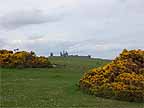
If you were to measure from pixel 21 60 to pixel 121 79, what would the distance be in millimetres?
15877

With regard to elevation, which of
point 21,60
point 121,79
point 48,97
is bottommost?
point 48,97

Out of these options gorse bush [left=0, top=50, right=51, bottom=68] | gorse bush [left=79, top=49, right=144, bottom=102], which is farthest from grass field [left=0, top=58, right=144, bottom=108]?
gorse bush [left=0, top=50, right=51, bottom=68]

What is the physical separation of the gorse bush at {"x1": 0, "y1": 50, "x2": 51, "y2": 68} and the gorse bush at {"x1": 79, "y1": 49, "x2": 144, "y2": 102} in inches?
496

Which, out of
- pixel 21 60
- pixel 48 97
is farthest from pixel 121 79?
pixel 21 60

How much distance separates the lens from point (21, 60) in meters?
36.2

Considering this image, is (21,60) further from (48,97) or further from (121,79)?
(48,97)

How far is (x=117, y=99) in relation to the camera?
2086 centimetres

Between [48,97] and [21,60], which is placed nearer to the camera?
[48,97]

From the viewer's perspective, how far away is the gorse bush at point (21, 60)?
118 ft

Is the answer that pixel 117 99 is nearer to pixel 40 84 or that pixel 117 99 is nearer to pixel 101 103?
pixel 101 103

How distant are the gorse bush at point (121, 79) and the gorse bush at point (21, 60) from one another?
12.6 m

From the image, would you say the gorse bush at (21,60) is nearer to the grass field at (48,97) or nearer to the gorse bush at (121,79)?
the grass field at (48,97)

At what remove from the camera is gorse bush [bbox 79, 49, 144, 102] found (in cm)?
2089

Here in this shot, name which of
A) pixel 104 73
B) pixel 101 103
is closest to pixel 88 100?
pixel 101 103
